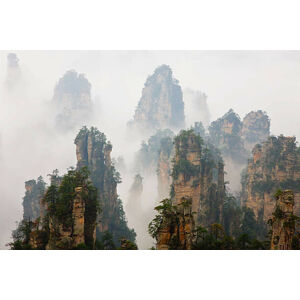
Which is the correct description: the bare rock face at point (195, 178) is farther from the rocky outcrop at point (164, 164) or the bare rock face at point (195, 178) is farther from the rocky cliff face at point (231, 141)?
the rocky cliff face at point (231, 141)

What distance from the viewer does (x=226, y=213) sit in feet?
91.7

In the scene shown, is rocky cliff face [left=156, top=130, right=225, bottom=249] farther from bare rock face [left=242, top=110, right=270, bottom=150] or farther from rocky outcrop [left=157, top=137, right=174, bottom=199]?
bare rock face [left=242, top=110, right=270, bottom=150]

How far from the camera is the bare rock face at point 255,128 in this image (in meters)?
46.6

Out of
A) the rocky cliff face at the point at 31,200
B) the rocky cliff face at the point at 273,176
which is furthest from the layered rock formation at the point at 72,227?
the rocky cliff face at the point at 273,176

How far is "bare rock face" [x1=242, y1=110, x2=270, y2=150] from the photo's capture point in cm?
4662

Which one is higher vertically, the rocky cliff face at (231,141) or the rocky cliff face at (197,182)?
the rocky cliff face at (231,141)

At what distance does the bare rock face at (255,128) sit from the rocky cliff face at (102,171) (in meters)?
25.7

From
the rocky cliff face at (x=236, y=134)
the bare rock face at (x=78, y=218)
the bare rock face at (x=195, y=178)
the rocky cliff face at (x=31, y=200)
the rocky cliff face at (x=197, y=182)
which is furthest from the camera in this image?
the rocky cliff face at (x=236, y=134)

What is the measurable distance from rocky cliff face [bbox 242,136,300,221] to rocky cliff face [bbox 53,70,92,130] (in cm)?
3196

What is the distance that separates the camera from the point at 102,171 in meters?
30.7

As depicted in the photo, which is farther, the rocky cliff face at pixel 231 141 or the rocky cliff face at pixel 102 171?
the rocky cliff face at pixel 231 141

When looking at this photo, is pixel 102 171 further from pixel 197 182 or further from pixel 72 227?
pixel 72 227

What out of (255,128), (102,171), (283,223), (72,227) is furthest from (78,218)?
(255,128)

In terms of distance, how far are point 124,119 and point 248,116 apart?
19179 millimetres
